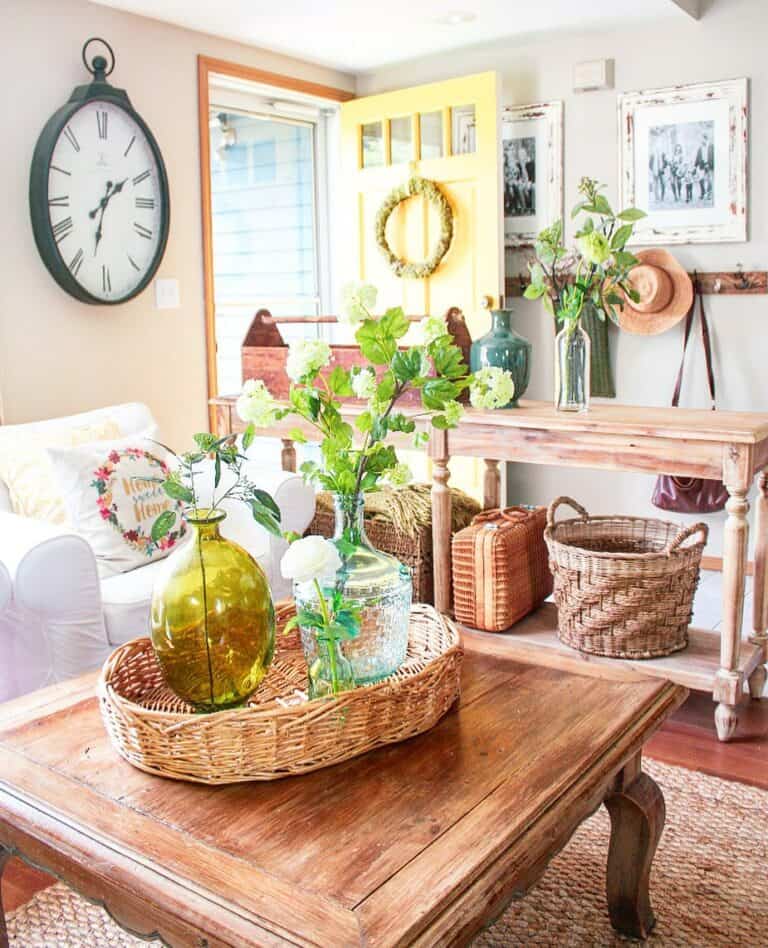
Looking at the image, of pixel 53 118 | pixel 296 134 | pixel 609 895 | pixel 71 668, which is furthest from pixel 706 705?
pixel 296 134

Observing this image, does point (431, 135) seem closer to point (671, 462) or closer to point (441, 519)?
point (441, 519)

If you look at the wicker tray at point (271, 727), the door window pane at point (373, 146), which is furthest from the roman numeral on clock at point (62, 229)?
the wicker tray at point (271, 727)

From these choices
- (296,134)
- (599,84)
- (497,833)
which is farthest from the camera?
(296,134)

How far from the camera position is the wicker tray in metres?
1.35

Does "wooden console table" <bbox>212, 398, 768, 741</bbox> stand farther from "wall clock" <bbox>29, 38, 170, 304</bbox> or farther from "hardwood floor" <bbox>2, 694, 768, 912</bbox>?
"wall clock" <bbox>29, 38, 170, 304</bbox>

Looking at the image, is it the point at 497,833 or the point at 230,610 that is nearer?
the point at 497,833

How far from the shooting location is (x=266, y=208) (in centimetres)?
550

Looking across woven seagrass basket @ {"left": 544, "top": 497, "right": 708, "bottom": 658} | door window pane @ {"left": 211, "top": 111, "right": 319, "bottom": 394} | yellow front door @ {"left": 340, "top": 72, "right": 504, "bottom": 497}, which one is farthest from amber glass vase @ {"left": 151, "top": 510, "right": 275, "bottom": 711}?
door window pane @ {"left": 211, "top": 111, "right": 319, "bottom": 394}

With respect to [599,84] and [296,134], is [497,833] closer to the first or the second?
[599,84]

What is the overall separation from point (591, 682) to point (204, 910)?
0.82 metres

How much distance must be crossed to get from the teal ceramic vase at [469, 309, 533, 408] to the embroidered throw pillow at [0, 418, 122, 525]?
120 cm

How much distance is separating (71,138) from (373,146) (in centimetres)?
165

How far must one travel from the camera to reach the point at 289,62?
443 cm

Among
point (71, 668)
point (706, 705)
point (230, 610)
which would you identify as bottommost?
point (706, 705)
